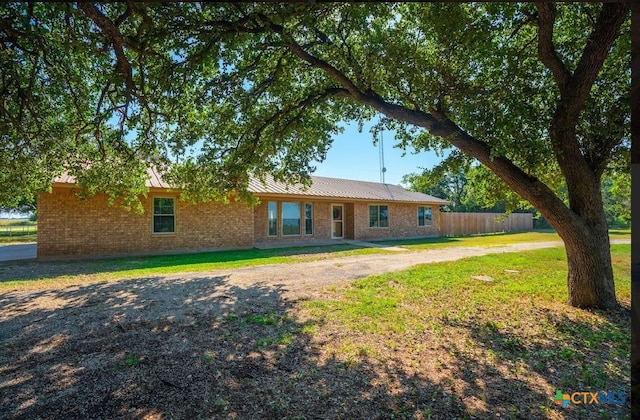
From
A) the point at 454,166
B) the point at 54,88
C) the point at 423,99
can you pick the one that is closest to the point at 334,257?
the point at 454,166

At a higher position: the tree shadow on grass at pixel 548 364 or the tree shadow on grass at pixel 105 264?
the tree shadow on grass at pixel 105 264

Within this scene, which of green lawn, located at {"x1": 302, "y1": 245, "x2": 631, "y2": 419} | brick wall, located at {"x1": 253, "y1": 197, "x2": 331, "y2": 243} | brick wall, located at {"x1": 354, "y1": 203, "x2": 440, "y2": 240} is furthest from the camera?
brick wall, located at {"x1": 354, "y1": 203, "x2": 440, "y2": 240}

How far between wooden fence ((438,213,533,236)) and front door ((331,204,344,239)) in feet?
28.9

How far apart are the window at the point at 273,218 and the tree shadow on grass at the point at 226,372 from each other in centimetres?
1114

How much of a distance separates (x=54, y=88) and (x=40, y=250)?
8.10 metres

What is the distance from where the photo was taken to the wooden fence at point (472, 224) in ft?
80.9

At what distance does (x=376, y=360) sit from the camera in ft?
11.7

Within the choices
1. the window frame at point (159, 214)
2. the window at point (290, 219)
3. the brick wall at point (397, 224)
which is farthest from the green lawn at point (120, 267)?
the brick wall at point (397, 224)

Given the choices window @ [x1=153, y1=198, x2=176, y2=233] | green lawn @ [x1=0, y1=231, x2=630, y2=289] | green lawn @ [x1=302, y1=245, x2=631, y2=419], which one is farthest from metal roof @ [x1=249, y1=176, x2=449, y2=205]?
green lawn @ [x1=302, y1=245, x2=631, y2=419]

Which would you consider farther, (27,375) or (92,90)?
(92,90)

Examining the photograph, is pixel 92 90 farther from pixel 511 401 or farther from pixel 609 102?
pixel 609 102

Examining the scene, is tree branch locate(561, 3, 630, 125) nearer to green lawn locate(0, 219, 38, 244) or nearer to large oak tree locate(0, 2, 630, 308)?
large oak tree locate(0, 2, 630, 308)

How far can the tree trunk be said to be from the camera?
5195mm

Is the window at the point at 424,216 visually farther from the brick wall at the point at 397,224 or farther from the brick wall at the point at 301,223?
the brick wall at the point at 301,223
